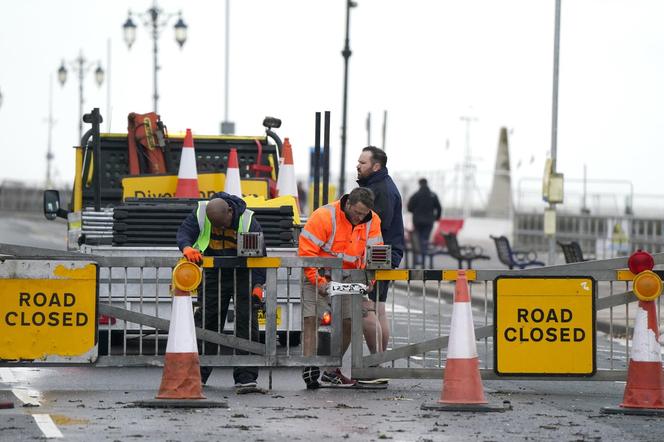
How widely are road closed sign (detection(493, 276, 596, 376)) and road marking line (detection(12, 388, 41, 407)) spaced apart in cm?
357

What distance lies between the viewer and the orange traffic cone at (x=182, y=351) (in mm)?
12086

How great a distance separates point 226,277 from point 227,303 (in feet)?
0.70

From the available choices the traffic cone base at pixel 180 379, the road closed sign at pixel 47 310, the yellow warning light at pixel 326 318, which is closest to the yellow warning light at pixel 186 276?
the traffic cone base at pixel 180 379

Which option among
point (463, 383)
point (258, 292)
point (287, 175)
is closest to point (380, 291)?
point (258, 292)

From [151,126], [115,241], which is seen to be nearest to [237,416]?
[115,241]

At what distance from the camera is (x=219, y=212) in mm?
13430

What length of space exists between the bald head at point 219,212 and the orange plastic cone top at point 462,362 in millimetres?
2178

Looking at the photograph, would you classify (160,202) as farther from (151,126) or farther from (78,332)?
(78,332)

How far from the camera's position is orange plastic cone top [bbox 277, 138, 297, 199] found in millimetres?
19609

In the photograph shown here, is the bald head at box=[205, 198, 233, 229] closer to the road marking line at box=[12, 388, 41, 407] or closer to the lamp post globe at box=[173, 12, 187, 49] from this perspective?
the road marking line at box=[12, 388, 41, 407]

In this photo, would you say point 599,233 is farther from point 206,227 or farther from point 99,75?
point 206,227

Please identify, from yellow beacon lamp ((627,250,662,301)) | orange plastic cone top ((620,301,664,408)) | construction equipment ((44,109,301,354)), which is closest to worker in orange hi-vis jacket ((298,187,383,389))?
construction equipment ((44,109,301,354))

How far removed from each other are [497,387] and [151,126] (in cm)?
653

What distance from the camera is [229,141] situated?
2008cm
